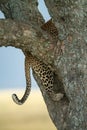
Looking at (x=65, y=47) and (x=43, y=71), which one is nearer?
(x=65, y=47)

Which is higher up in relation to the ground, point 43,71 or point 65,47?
point 65,47

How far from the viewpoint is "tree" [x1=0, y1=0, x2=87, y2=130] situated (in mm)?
5328

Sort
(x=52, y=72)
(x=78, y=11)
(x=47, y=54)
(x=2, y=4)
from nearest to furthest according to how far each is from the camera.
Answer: (x=78, y=11), (x=47, y=54), (x=52, y=72), (x=2, y=4)

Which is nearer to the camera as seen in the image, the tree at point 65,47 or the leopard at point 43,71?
the tree at point 65,47

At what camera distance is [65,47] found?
5.47 meters

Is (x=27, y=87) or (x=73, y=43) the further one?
(x=27, y=87)

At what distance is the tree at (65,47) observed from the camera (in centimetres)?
533

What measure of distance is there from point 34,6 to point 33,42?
108 cm

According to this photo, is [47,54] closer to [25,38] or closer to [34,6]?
[25,38]

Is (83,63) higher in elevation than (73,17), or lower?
lower

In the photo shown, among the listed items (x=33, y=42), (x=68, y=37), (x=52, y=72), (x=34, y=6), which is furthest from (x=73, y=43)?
(x=34, y=6)

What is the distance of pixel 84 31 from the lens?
5.33m

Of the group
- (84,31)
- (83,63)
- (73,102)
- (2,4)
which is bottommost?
(73,102)

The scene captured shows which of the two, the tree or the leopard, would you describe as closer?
the tree
